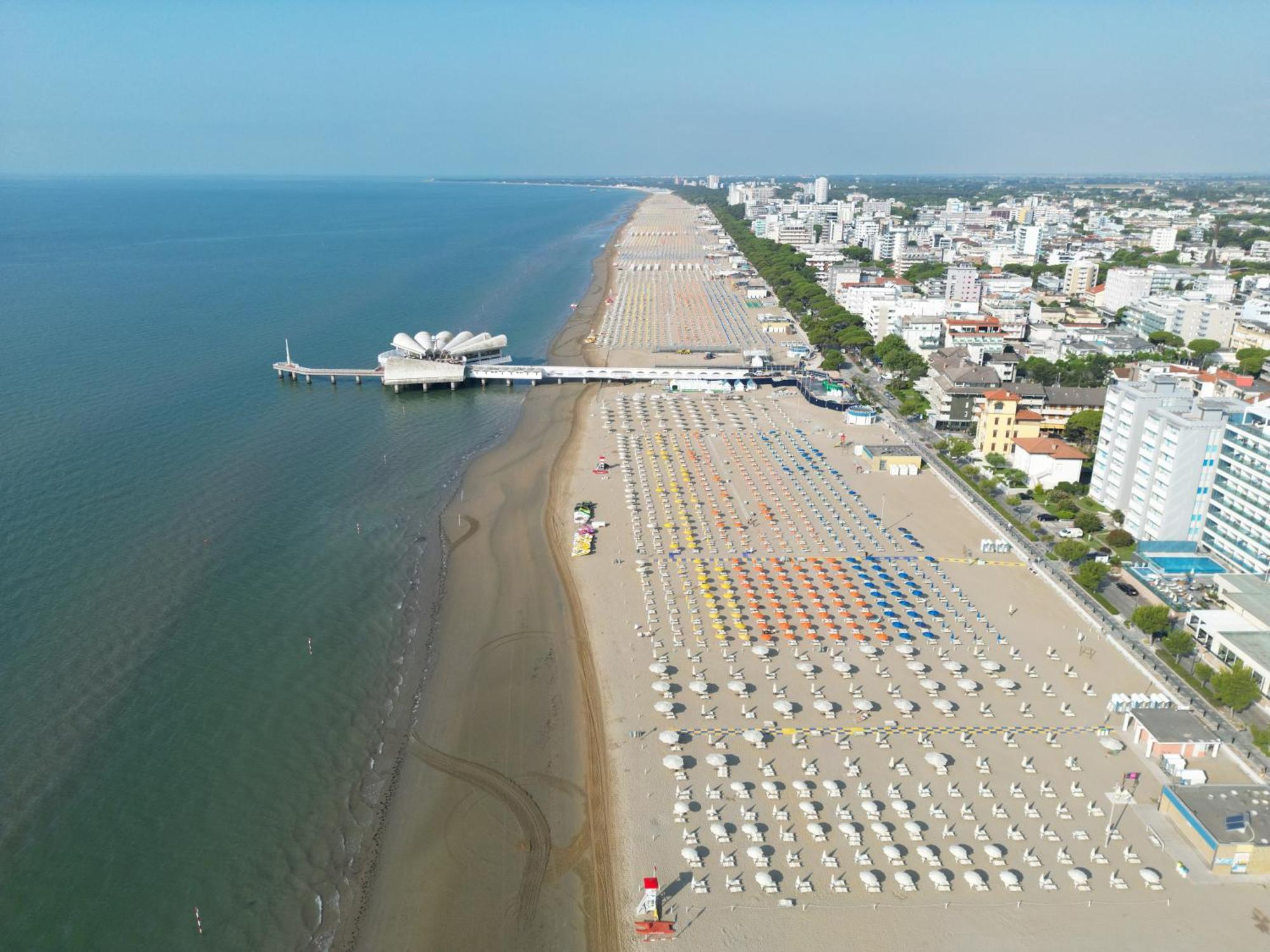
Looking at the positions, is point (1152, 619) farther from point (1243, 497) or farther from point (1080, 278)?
point (1080, 278)

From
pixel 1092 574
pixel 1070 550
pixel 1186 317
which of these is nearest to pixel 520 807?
pixel 1092 574

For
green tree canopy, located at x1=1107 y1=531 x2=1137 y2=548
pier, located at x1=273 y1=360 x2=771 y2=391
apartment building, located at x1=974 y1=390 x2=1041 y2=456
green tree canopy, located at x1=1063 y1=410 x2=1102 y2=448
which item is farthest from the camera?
pier, located at x1=273 y1=360 x2=771 y2=391

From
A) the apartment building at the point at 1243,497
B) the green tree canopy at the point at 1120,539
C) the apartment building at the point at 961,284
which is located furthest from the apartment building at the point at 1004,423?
the apartment building at the point at 961,284

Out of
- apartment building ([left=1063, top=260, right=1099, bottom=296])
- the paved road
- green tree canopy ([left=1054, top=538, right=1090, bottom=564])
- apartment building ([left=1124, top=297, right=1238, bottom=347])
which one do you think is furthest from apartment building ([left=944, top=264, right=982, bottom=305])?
green tree canopy ([left=1054, top=538, right=1090, bottom=564])

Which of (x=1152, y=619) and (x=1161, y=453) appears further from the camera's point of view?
(x=1161, y=453)

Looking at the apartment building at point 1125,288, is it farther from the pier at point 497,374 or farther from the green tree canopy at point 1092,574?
the green tree canopy at point 1092,574

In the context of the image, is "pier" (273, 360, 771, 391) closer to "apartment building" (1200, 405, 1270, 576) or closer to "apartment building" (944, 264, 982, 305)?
"apartment building" (1200, 405, 1270, 576)
